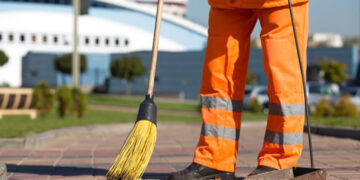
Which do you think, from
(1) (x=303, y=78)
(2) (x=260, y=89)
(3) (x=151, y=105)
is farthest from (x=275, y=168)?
(2) (x=260, y=89)

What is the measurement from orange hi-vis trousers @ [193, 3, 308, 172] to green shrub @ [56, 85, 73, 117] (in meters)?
11.7

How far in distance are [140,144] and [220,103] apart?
52 cm

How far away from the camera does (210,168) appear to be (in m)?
3.18

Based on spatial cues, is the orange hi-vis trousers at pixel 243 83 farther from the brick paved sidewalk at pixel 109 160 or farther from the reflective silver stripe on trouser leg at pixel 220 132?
the brick paved sidewalk at pixel 109 160

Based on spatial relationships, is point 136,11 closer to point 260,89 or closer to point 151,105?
point 260,89

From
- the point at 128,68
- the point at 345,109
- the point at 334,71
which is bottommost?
the point at 128,68

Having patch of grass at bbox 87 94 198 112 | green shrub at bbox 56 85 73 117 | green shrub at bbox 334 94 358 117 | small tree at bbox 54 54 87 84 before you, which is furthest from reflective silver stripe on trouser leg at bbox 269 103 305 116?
small tree at bbox 54 54 87 84

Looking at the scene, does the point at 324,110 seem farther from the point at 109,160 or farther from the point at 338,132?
the point at 109,160

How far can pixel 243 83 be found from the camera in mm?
3312

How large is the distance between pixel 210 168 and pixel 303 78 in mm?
715

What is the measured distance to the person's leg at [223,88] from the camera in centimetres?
320

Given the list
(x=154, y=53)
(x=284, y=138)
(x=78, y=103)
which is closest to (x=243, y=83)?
(x=284, y=138)

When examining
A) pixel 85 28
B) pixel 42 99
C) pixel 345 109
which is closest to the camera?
pixel 42 99

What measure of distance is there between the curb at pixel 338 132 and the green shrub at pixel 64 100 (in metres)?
7.62
